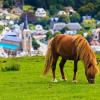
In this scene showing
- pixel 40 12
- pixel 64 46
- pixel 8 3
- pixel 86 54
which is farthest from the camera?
pixel 8 3

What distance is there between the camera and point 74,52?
17.9 metres

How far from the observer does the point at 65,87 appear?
1606 cm

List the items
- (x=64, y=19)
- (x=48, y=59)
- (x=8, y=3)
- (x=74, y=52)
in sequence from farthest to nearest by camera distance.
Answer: (x=8, y=3) → (x=64, y=19) → (x=48, y=59) → (x=74, y=52)

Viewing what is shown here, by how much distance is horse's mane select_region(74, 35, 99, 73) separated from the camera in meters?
17.0

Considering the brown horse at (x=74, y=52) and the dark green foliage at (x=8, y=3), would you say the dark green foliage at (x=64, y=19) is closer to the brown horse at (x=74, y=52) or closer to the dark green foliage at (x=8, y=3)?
the dark green foliage at (x=8, y=3)

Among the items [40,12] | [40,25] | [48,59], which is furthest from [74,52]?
[40,12]

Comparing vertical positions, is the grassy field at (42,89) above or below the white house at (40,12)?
above

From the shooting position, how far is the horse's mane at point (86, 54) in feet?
55.9

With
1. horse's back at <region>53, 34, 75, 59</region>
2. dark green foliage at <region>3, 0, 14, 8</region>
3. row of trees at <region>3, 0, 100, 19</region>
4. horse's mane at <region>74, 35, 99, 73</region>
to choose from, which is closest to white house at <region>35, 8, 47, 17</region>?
row of trees at <region>3, 0, 100, 19</region>

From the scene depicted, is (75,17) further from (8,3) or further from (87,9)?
(8,3)

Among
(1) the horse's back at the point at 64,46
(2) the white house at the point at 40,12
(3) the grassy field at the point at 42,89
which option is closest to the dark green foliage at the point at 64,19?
(2) the white house at the point at 40,12

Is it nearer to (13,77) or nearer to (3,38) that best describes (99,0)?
(3,38)

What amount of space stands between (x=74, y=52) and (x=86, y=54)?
28.0 inches

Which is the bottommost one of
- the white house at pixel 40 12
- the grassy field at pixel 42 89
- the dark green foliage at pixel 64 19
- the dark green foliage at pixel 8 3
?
the dark green foliage at pixel 64 19
